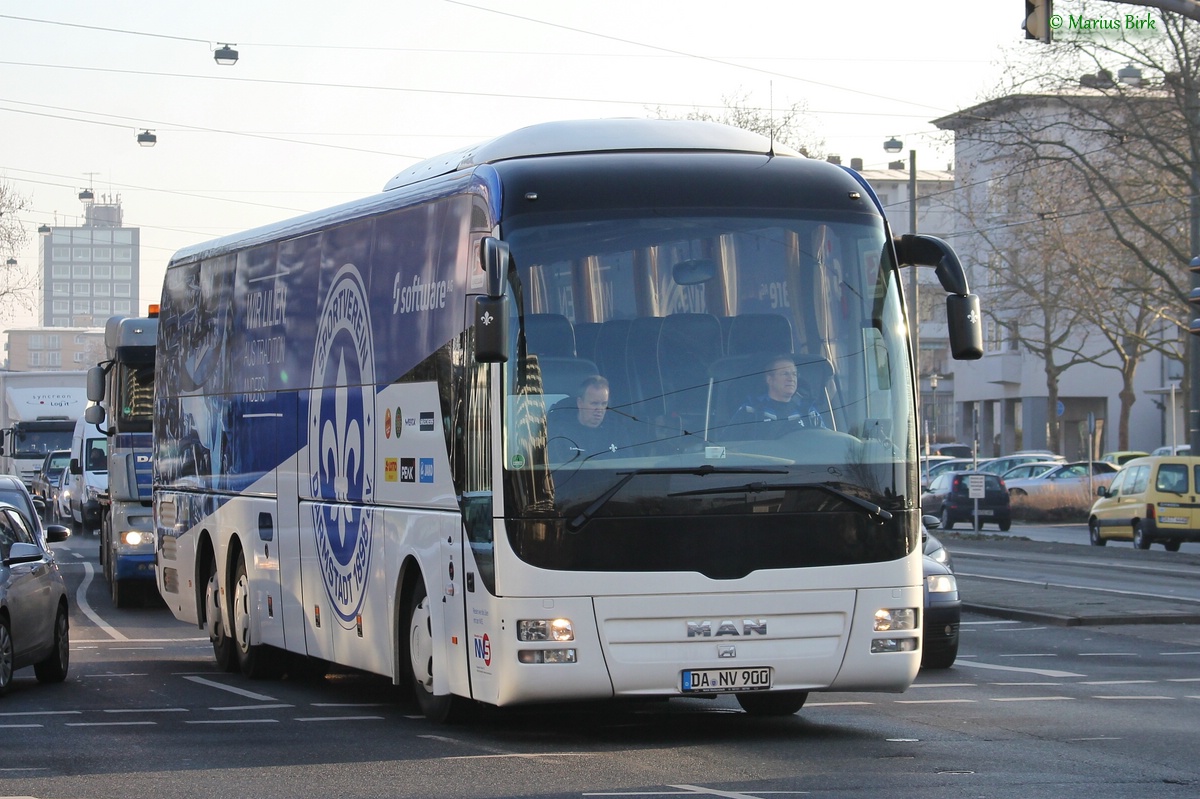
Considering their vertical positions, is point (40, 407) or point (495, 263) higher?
point (40, 407)

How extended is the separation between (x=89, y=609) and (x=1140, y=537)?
71.8ft

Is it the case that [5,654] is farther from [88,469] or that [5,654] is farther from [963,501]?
[963,501]

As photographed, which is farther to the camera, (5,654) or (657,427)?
(5,654)

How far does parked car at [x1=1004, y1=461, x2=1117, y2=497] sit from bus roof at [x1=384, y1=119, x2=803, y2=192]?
41784mm

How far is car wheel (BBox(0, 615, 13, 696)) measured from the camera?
13.7 m

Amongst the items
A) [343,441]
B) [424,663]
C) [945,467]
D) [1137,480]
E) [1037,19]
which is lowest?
[424,663]

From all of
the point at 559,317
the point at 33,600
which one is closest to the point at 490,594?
the point at 559,317

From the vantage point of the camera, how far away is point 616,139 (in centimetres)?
1152

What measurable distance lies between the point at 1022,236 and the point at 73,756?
56.6 metres

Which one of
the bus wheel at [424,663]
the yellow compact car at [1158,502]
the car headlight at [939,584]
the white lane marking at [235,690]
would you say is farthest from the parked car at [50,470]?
the bus wheel at [424,663]

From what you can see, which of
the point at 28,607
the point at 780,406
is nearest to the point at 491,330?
the point at 780,406

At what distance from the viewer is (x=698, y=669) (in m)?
10.2

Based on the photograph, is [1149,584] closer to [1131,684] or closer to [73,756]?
[1131,684]

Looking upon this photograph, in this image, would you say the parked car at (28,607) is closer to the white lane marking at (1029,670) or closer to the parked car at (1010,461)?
the white lane marking at (1029,670)
